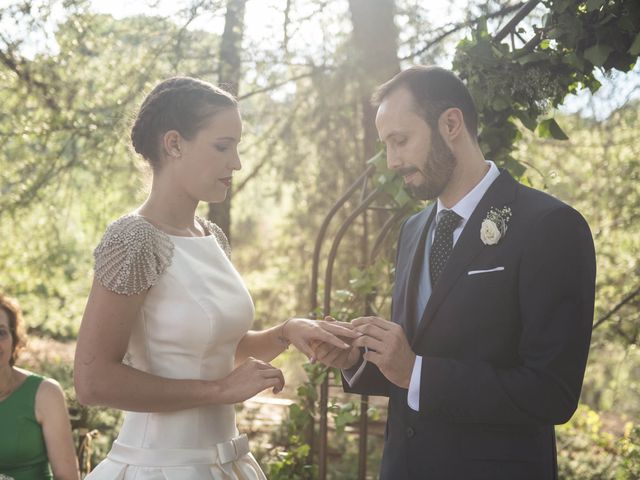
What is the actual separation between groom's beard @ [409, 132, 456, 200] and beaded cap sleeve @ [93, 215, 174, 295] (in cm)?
82

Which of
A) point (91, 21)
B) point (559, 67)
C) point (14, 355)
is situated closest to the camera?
point (559, 67)

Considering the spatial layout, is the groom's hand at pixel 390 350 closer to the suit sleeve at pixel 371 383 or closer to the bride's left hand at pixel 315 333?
the bride's left hand at pixel 315 333

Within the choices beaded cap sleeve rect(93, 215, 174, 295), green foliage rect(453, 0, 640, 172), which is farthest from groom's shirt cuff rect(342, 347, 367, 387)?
green foliage rect(453, 0, 640, 172)

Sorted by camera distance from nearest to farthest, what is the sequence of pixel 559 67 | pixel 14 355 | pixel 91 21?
1. pixel 559 67
2. pixel 14 355
3. pixel 91 21

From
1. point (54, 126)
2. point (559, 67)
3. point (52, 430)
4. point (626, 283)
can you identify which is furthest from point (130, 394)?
point (626, 283)

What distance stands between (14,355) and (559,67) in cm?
264

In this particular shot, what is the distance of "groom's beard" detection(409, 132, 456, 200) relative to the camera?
238 centimetres

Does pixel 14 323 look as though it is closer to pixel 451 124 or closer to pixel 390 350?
pixel 390 350

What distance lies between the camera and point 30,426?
3227 mm

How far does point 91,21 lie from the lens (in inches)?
222

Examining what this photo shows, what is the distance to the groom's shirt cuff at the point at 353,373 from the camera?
2426mm

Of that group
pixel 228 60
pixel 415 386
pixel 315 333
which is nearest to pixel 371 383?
pixel 315 333

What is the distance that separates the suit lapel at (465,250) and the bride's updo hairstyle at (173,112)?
855mm

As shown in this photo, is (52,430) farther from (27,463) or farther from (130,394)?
(130,394)
